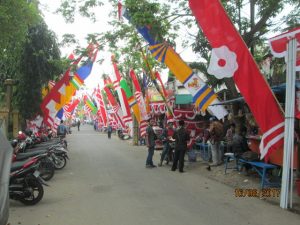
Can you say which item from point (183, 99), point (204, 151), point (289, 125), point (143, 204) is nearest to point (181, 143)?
point (204, 151)

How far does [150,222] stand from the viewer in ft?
22.8

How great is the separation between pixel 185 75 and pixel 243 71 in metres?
5.54

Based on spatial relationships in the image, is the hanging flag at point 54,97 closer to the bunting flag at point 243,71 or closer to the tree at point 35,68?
the tree at point 35,68

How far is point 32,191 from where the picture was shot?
27.9 feet

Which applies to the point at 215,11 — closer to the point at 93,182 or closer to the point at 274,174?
the point at 274,174

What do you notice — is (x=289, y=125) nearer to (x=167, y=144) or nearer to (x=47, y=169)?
(x=47, y=169)

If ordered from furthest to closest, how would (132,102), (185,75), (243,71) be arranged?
(132,102) → (185,75) → (243,71)

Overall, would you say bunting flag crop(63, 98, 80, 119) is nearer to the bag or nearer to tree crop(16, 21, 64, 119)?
tree crop(16, 21, 64, 119)

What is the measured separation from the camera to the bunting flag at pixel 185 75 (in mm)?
13578

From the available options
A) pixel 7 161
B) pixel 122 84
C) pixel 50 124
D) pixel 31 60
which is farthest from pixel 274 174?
pixel 122 84

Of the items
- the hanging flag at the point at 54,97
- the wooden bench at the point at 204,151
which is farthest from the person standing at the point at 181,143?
the hanging flag at the point at 54,97

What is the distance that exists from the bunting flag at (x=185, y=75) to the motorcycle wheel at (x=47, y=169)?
513 centimetres

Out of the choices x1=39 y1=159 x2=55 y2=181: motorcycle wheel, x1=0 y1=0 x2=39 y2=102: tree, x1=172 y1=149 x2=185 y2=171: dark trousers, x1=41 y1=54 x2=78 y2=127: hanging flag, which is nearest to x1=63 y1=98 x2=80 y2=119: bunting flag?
x1=41 y1=54 x2=78 y2=127: hanging flag
